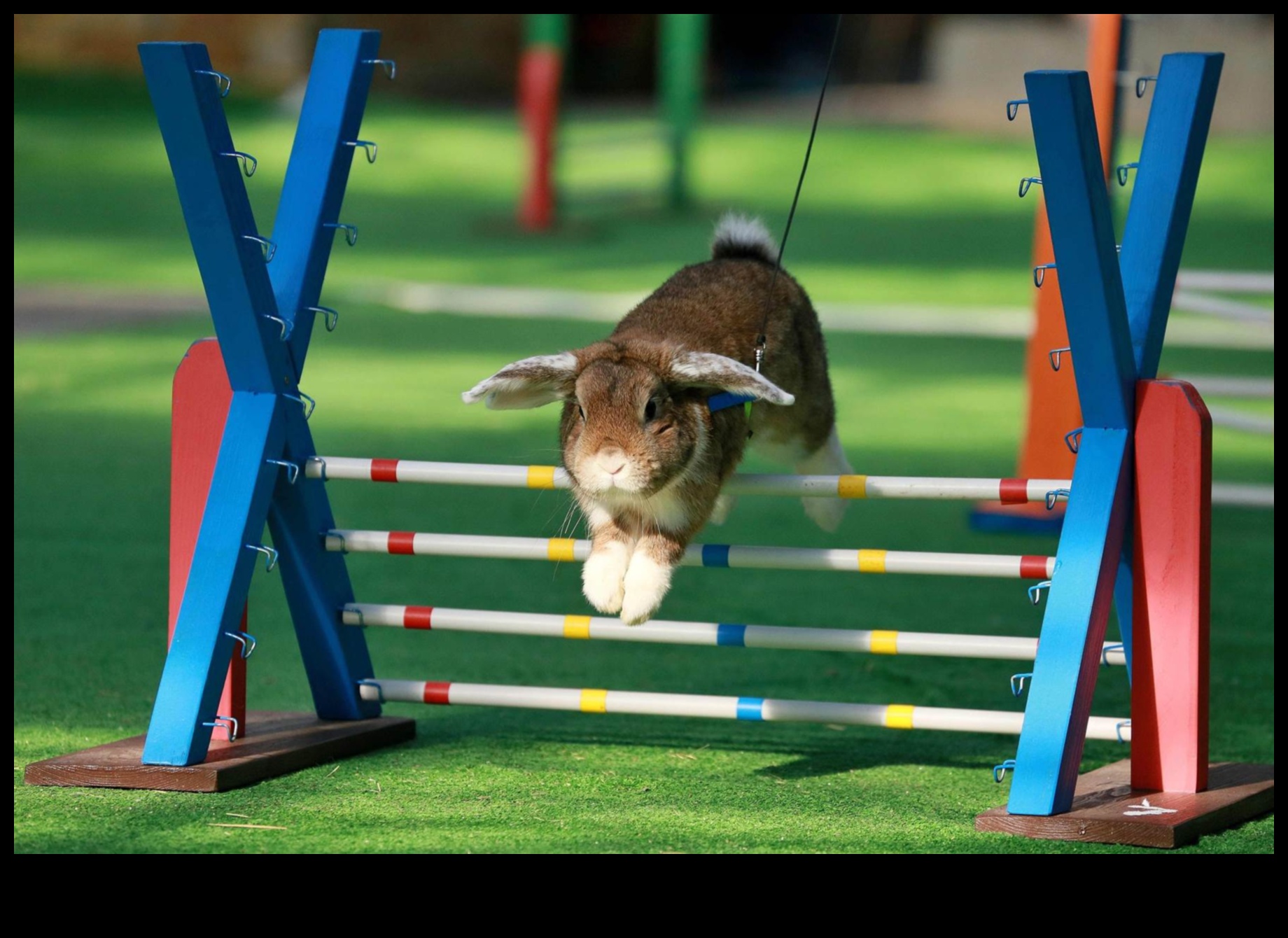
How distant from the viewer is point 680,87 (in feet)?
52.2

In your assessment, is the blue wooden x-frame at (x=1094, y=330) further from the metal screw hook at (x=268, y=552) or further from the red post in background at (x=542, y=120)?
the red post in background at (x=542, y=120)

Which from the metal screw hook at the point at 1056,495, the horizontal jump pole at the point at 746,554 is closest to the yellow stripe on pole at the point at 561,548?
the horizontal jump pole at the point at 746,554

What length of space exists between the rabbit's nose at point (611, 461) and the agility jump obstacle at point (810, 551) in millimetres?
266

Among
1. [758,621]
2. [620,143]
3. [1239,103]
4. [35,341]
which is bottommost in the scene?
[758,621]

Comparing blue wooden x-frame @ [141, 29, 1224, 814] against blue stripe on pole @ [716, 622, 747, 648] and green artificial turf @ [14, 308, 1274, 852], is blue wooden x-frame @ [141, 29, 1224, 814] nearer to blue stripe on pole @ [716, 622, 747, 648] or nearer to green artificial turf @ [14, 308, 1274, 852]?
green artificial turf @ [14, 308, 1274, 852]

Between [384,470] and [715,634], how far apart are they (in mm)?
857

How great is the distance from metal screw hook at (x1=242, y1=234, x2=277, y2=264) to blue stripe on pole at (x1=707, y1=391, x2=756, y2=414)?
104cm

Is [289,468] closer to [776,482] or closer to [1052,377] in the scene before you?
[776,482]

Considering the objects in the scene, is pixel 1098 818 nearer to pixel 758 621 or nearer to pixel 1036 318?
pixel 758 621

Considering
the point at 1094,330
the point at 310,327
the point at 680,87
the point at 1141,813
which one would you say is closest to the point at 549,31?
the point at 680,87

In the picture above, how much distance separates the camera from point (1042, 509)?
6.77 metres

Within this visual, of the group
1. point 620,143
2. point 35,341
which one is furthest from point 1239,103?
point 35,341

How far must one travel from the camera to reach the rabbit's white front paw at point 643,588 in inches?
146

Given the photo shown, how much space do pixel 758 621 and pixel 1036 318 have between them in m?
1.92
